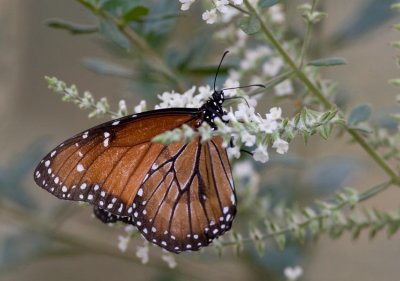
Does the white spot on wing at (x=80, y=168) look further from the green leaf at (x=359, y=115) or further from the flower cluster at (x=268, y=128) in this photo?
the green leaf at (x=359, y=115)

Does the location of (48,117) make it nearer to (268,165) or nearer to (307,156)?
(307,156)

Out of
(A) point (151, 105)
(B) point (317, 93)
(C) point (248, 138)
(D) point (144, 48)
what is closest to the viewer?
(C) point (248, 138)

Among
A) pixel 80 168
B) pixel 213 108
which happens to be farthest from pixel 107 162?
pixel 213 108

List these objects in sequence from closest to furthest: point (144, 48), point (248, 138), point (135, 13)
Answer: point (248, 138) → point (135, 13) → point (144, 48)

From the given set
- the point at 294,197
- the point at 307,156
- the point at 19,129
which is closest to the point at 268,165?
the point at 294,197

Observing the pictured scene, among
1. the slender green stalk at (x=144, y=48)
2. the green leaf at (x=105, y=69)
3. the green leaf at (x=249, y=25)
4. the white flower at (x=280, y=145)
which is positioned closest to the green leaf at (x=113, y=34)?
the slender green stalk at (x=144, y=48)

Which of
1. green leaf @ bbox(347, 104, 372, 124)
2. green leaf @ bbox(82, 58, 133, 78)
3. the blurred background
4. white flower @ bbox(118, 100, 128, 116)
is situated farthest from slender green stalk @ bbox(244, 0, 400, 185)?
green leaf @ bbox(82, 58, 133, 78)

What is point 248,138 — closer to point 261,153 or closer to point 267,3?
point 261,153
